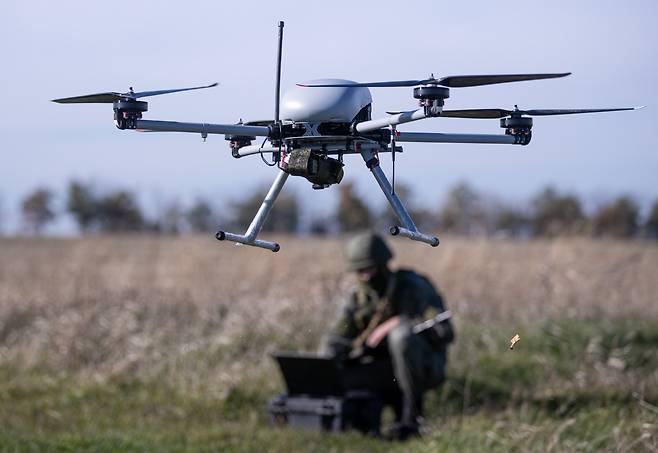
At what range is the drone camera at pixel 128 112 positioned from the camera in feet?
5.21

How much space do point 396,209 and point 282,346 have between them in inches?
404

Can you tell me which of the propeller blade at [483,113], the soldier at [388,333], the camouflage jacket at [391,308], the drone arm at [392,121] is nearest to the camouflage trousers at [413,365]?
the soldier at [388,333]

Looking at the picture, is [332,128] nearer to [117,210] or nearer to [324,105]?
[324,105]

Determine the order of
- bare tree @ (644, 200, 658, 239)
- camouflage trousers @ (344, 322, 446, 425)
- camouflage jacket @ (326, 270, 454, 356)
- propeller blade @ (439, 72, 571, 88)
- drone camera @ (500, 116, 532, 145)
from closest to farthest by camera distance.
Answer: propeller blade @ (439, 72, 571, 88), drone camera @ (500, 116, 532, 145), bare tree @ (644, 200, 658, 239), camouflage trousers @ (344, 322, 446, 425), camouflage jacket @ (326, 270, 454, 356)

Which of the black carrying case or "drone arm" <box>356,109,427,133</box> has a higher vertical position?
"drone arm" <box>356,109,427,133</box>

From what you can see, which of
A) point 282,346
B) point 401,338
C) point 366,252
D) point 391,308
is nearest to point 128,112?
point 366,252

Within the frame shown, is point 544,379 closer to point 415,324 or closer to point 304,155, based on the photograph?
point 415,324

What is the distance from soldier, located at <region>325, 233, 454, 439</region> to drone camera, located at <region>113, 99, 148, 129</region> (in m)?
7.44

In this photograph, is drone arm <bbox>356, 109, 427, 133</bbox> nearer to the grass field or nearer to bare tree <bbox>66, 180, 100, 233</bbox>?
bare tree <bbox>66, 180, 100, 233</bbox>

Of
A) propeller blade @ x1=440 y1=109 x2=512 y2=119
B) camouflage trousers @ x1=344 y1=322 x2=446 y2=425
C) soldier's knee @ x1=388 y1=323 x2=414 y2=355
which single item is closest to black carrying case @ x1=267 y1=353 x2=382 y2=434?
camouflage trousers @ x1=344 y1=322 x2=446 y2=425

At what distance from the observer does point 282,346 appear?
11.8m

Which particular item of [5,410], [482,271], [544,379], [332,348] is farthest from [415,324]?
[482,271]

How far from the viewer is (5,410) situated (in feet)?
32.7

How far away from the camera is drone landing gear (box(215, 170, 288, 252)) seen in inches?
63.0
